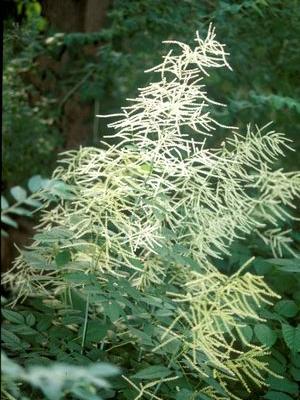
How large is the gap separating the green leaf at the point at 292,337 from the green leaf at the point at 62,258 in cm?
78

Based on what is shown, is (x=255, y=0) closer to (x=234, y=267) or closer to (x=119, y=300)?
(x=234, y=267)

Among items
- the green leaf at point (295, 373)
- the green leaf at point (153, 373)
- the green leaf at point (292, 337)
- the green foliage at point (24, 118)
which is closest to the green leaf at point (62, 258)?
the green leaf at point (153, 373)

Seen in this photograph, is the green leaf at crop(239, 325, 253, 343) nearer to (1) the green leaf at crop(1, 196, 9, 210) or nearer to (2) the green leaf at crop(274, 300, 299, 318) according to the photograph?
(2) the green leaf at crop(274, 300, 299, 318)

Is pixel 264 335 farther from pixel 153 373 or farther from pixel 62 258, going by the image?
pixel 62 258

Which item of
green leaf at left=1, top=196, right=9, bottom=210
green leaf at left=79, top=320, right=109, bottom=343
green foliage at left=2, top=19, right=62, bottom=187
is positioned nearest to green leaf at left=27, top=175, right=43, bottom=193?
green leaf at left=1, top=196, right=9, bottom=210

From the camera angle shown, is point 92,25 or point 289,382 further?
point 92,25

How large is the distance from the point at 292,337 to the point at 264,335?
0.13m

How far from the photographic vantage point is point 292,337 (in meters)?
2.16

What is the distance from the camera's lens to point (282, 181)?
93.3 inches

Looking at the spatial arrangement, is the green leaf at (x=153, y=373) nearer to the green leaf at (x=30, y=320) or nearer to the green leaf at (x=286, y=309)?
the green leaf at (x=30, y=320)

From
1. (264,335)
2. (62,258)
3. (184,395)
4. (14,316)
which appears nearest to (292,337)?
(264,335)

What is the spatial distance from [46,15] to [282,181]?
7.52 ft

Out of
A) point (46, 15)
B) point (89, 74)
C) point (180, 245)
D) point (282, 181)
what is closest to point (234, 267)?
point (282, 181)

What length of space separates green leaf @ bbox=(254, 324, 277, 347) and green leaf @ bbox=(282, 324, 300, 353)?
7 cm
